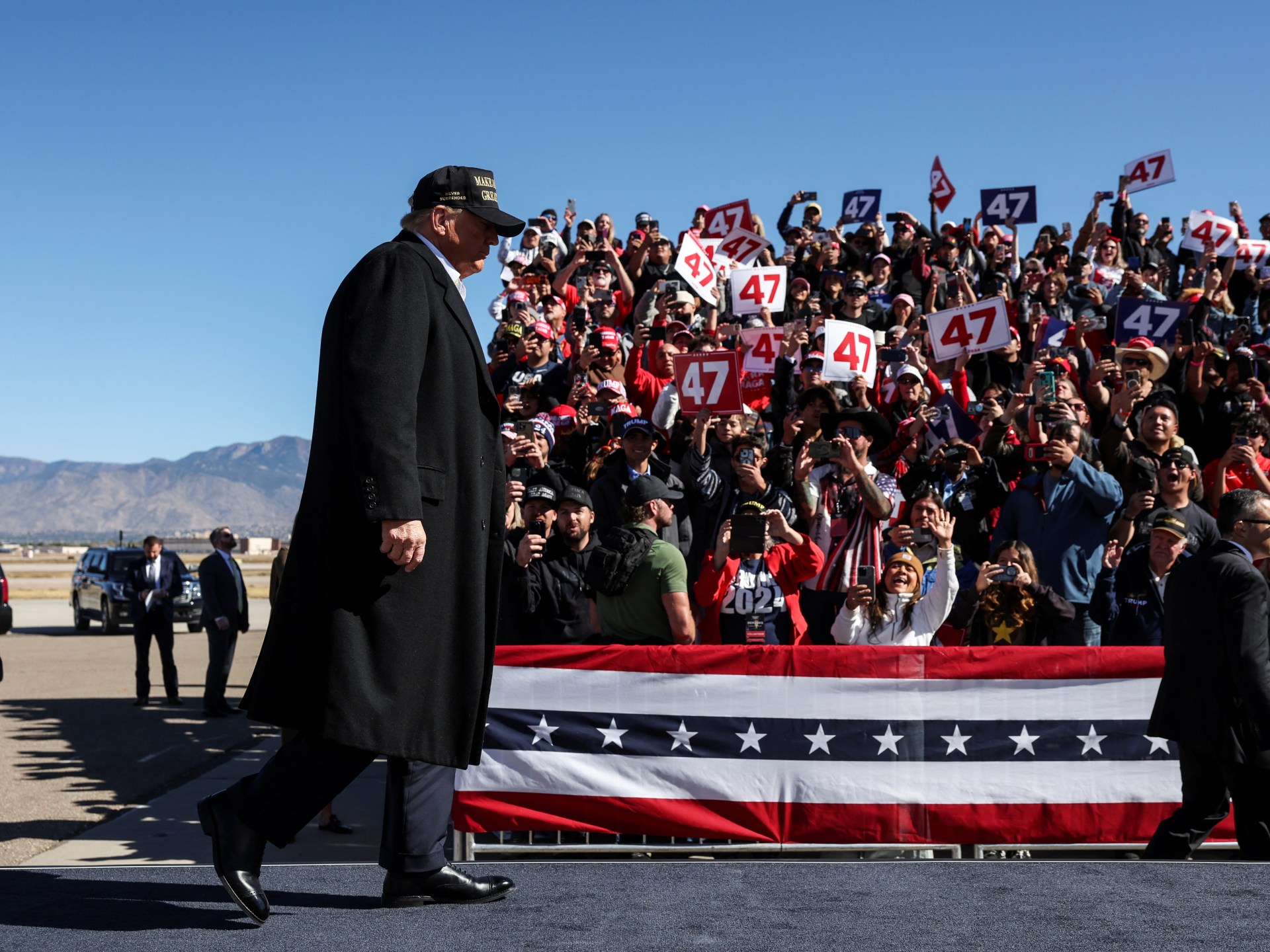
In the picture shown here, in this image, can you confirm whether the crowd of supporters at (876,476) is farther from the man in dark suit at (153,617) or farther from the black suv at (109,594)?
the black suv at (109,594)

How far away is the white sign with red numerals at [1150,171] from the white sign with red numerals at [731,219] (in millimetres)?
6267

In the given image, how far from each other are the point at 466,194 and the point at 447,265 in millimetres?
204

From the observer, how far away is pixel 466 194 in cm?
372

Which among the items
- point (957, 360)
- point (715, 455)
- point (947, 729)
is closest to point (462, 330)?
point (947, 729)

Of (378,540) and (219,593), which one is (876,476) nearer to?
(378,540)

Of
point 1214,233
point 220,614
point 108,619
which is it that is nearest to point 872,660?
point 220,614

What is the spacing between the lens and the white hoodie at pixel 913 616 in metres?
6.59

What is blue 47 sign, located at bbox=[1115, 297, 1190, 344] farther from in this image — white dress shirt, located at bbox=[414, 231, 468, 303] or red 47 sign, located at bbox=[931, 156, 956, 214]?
white dress shirt, located at bbox=[414, 231, 468, 303]

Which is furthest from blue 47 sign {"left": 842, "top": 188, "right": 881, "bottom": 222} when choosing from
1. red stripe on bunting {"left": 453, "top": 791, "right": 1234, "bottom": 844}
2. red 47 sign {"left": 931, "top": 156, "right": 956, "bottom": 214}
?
red stripe on bunting {"left": 453, "top": 791, "right": 1234, "bottom": 844}

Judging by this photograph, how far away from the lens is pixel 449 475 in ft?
11.5

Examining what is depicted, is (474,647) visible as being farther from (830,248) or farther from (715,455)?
(830,248)

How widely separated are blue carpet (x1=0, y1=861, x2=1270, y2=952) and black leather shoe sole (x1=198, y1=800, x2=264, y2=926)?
0.04 m

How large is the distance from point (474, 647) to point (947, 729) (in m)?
3.01

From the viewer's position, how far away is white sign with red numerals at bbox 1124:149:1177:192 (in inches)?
685
